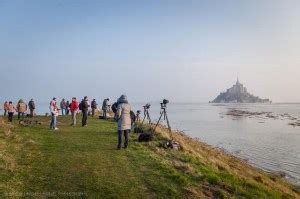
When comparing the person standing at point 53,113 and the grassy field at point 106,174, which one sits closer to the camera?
the grassy field at point 106,174

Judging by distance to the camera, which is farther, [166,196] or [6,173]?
[6,173]

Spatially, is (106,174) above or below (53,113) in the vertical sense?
below

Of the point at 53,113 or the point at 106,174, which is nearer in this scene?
the point at 106,174

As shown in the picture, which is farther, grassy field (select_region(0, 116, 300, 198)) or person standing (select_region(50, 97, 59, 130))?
person standing (select_region(50, 97, 59, 130))

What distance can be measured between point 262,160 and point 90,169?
23.2 metres

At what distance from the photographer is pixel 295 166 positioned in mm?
30891

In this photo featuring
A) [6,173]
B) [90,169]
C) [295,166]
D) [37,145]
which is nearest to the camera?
[6,173]

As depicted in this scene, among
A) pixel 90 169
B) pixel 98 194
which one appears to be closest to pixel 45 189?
pixel 98 194

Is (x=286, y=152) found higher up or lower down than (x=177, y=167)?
lower down

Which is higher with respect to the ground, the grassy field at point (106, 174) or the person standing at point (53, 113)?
the person standing at point (53, 113)

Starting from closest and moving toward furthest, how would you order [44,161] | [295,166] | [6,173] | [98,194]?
[98,194]
[6,173]
[44,161]
[295,166]

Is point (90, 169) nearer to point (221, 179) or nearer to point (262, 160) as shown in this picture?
point (221, 179)

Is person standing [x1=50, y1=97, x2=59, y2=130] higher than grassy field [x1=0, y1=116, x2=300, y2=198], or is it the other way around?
person standing [x1=50, y1=97, x2=59, y2=130]

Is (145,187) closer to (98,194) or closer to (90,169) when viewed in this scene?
(98,194)
